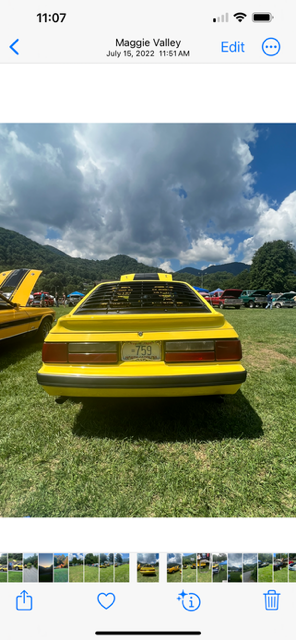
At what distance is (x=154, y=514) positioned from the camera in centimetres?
121

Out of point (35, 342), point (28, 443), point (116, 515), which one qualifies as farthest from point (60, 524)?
point (35, 342)

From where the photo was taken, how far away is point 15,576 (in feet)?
3.09

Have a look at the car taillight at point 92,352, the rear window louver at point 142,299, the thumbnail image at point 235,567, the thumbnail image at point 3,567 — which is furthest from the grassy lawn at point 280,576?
the rear window louver at point 142,299

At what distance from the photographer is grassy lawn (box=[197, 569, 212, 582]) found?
92cm

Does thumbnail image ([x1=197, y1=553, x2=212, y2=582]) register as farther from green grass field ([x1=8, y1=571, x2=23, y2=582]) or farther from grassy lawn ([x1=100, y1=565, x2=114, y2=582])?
green grass field ([x1=8, y1=571, x2=23, y2=582])

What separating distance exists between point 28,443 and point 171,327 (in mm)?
1519

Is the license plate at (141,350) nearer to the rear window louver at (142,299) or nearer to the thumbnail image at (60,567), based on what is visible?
the rear window louver at (142,299)

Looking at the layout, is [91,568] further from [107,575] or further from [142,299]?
[142,299]

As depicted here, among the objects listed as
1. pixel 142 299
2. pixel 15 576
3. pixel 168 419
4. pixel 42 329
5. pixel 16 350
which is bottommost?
pixel 15 576

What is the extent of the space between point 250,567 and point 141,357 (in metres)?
1.23

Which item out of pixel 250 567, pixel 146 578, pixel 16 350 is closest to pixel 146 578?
pixel 146 578
